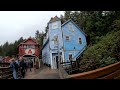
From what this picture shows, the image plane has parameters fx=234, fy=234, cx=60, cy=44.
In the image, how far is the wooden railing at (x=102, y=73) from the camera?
7.33 ft

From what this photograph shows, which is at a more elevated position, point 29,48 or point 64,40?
point 64,40

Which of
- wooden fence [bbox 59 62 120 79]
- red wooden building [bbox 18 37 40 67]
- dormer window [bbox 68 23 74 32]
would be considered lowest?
wooden fence [bbox 59 62 120 79]

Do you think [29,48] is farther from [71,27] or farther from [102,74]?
[102,74]

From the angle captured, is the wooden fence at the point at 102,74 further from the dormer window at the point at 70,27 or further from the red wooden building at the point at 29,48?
the red wooden building at the point at 29,48

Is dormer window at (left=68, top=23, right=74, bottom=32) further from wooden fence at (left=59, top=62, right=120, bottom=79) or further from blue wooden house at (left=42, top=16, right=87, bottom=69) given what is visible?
wooden fence at (left=59, top=62, right=120, bottom=79)

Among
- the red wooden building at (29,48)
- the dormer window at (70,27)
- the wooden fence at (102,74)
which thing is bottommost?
the wooden fence at (102,74)

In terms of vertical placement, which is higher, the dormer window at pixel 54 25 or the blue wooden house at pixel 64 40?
the dormer window at pixel 54 25

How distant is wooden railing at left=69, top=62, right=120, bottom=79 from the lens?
2234 mm

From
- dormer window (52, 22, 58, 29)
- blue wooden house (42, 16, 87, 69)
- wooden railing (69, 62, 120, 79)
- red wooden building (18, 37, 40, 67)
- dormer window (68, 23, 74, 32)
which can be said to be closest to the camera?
wooden railing (69, 62, 120, 79)

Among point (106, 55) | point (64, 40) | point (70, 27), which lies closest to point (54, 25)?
point (70, 27)

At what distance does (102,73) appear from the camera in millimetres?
2400

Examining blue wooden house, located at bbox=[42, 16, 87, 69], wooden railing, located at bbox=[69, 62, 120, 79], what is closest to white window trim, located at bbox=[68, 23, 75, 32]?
blue wooden house, located at bbox=[42, 16, 87, 69]

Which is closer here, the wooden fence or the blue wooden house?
the wooden fence

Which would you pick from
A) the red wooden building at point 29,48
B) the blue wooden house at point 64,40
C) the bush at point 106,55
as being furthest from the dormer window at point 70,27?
the bush at point 106,55
